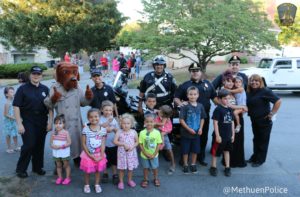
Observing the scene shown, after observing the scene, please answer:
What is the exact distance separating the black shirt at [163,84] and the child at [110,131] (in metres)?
0.94

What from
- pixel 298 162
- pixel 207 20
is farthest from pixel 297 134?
pixel 207 20

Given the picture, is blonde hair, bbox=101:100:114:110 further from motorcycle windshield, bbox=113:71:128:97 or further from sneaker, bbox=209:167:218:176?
sneaker, bbox=209:167:218:176

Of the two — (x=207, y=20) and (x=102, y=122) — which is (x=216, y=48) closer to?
(x=207, y=20)

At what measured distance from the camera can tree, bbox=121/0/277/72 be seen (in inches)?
739

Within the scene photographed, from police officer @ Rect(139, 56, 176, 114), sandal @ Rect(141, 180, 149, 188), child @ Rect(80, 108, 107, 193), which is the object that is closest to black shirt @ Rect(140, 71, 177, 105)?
police officer @ Rect(139, 56, 176, 114)

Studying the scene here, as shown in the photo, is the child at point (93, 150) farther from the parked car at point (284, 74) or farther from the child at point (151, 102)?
the parked car at point (284, 74)

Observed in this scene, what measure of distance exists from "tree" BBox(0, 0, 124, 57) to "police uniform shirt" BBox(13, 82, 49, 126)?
2316cm

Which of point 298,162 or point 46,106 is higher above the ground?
point 46,106

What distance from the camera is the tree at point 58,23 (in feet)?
89.6

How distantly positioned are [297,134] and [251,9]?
13949 millimetres

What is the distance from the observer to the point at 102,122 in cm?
504

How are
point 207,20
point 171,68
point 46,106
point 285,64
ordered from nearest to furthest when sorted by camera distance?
point 46,106, point 285,64, point 207,20, point 171,68

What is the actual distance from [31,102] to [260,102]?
144 inches

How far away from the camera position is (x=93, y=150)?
4707 mm
